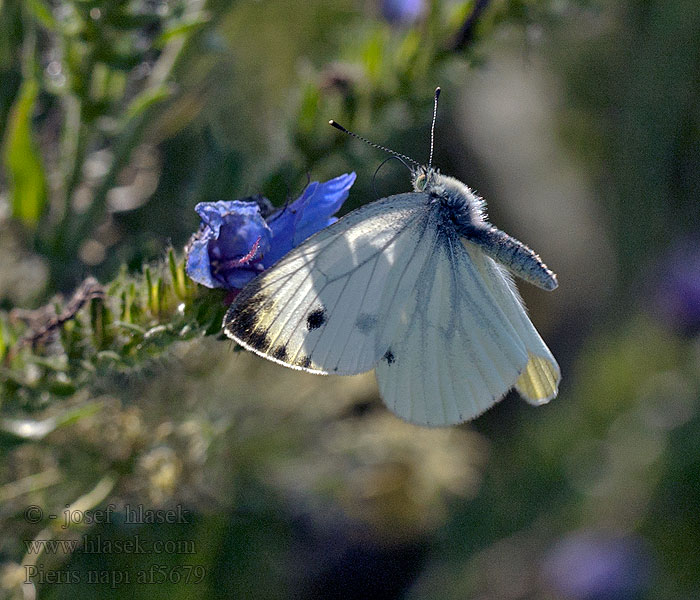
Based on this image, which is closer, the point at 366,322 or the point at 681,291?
the point at 366,322

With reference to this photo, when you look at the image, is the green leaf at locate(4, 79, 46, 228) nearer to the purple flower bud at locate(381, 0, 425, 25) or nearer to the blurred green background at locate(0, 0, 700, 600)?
the blurred green background at locate(0, 0, 700, 600)

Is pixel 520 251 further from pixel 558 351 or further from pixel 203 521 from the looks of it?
pixel 558 351

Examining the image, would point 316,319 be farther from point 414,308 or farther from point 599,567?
point 599,567

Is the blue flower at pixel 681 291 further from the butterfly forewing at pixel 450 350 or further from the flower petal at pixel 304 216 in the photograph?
the flower petal at pixel 304 216

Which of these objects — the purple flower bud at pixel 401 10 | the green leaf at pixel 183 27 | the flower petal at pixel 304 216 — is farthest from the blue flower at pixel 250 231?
the purple flower bud at pixel 401 10

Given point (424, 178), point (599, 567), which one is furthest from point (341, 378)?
point (599, 567)

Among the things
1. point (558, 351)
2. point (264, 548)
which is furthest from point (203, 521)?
point (558, 351)

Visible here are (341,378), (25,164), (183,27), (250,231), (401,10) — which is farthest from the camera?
A: (341,378)
